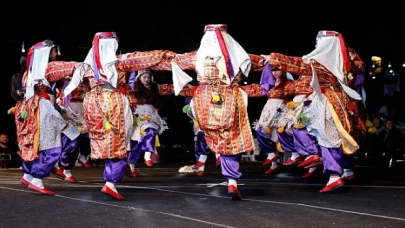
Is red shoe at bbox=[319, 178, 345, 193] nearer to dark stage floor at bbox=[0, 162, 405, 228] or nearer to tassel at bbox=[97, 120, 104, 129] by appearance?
dark stage floor at bbox=[0, 162, 405, 228]

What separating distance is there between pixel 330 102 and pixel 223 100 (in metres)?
1.25

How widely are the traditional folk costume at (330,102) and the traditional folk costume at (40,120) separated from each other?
7.61ft

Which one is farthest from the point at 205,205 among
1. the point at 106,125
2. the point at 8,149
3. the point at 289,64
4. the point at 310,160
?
the point at 8,149

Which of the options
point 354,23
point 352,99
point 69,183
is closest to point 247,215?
point 352,99

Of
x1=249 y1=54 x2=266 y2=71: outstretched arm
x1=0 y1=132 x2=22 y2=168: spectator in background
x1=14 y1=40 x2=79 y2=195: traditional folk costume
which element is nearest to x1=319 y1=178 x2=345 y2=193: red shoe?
x1=249 y1=54 x2=266 y2=71: outstretched arm

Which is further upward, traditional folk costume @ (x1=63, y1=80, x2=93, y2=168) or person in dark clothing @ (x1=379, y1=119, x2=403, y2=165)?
traditional folk costume @ (x1=63, y1=80, x2=93, y2=168)

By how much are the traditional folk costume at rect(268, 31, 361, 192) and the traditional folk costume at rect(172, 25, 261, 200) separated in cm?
63

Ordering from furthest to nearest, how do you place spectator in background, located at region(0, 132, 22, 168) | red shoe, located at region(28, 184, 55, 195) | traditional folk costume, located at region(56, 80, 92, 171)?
spectator in background, located at region(0, 132, 22, 168) → traditional folk costume, located at region(56, 80, 92, 171) → red shoe, located at region(28, 184, 55, 195)

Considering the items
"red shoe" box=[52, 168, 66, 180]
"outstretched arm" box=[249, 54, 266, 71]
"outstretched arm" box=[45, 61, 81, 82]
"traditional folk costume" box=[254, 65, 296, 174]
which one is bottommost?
"red shoe" box=[52, 168, 66, 180]

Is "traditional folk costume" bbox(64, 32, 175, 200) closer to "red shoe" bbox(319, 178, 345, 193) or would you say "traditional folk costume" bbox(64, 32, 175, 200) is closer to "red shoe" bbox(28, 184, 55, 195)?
"red shoe" bbox(28, 184, 55, 195)

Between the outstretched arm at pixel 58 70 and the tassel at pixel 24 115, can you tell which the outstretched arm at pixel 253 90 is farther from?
the tassel at pixel 24 115

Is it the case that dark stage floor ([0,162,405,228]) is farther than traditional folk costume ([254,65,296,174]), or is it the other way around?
traditional folk costume ([254,65,296,174])

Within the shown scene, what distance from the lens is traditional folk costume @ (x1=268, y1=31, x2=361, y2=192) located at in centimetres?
668

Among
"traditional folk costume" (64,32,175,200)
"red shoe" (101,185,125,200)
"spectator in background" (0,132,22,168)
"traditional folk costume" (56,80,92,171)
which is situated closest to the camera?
"red shoe" (101,185,125,200)
